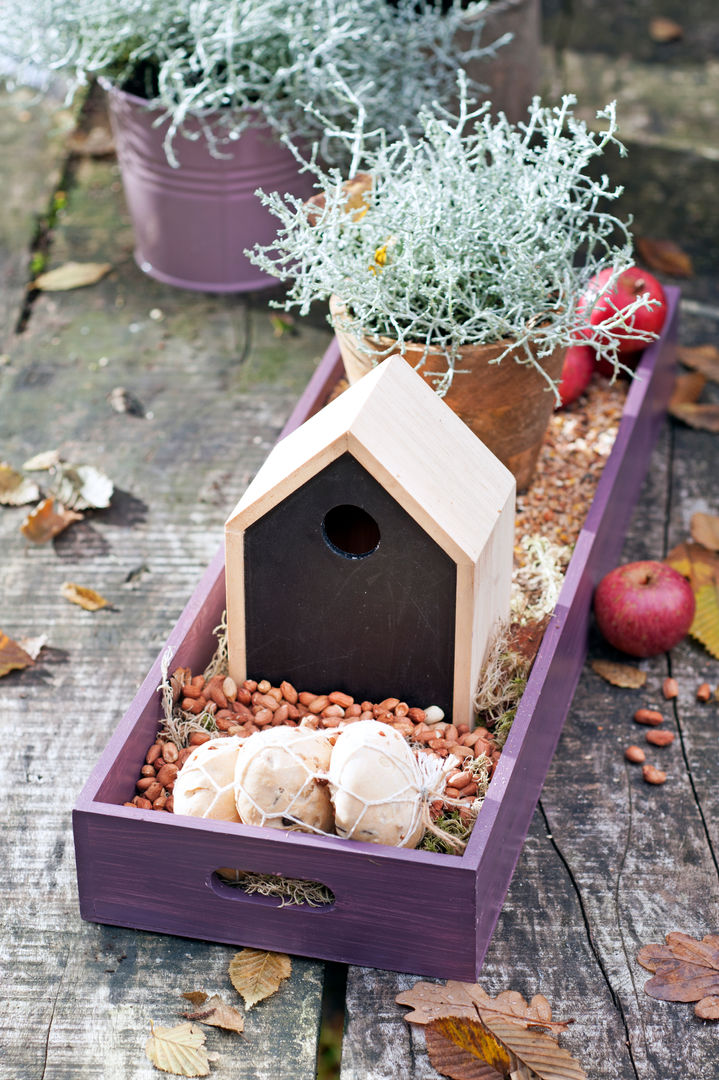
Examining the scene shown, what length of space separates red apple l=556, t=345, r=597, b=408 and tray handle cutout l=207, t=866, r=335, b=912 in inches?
52.8

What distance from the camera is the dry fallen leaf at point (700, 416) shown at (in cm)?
312

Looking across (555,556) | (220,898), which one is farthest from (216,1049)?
(555,556)

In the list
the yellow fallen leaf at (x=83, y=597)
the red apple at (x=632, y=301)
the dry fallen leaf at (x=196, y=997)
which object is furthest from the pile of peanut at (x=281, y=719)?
the red apple at (x=632, y=301)

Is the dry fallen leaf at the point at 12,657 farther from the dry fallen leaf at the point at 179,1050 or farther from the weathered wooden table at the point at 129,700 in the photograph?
the dry fallen leaf at the point at 179,1050

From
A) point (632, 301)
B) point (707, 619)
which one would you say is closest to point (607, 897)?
point (707, 619)

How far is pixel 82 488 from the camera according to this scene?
2.85 metres

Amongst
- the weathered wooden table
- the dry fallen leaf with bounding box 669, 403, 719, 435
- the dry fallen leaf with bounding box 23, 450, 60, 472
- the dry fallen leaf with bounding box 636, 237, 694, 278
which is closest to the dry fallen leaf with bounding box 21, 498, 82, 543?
the weathered wooden table

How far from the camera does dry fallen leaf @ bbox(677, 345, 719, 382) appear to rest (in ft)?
10.7

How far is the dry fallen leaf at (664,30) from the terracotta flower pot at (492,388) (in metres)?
2.89

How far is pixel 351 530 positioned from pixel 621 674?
662 mm

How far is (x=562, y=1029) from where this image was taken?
183 cm

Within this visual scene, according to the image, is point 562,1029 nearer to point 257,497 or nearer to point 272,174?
point 257,497

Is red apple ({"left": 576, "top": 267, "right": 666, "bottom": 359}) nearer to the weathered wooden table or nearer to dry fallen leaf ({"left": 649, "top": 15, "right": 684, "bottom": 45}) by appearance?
the weathered wooden table

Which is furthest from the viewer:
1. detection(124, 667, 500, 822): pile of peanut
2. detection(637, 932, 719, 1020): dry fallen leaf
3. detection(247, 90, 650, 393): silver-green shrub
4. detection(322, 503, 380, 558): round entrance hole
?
detection(247, 90, 650, 393): silver-green shrub
